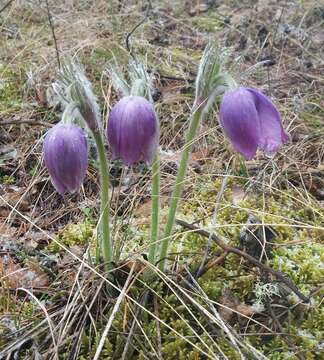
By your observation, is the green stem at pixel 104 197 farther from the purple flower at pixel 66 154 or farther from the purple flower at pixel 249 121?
the purple flower at pixel 249 121

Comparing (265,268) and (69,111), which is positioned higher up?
(69,111)

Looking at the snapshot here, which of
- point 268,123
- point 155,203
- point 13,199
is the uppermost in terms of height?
point 268,123

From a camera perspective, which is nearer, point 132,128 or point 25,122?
point 132,128

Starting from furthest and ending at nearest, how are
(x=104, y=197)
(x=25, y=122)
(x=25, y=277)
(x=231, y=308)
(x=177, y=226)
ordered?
1. (x=25, y=122)
2. (x=177, y=226)
3. (x=25, y=277)
4. (x=231, y=308)
5. (x=104, y=197)

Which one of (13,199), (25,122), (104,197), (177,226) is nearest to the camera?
(104,197)

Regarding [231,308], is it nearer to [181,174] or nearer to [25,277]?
[181,174]

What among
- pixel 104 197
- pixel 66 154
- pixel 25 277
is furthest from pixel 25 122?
pixel 66 154
